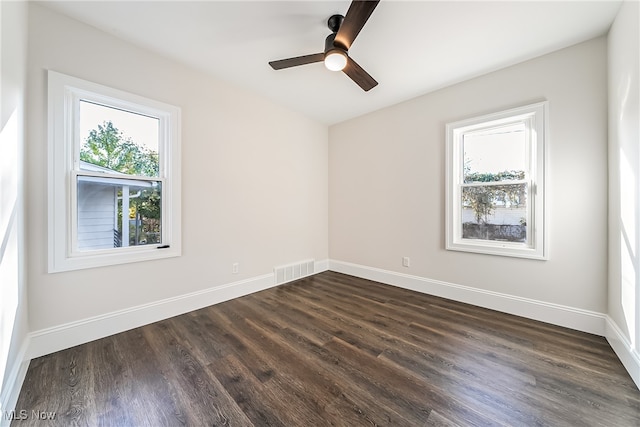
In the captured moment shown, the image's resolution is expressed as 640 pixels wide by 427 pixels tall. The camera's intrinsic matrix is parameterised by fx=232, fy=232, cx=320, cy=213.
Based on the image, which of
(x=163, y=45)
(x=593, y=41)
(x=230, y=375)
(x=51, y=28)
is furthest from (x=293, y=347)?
(x=593, y=41)

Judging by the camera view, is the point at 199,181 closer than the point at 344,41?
No

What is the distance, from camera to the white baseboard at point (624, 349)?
59.2 inches

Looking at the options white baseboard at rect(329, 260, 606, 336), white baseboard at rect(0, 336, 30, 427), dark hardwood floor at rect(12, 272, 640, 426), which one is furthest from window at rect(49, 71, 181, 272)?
white baseboard at rect(329, 260, 606, 336)

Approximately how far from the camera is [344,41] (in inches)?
70.4

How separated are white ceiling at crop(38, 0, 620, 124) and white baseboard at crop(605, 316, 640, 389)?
251cm

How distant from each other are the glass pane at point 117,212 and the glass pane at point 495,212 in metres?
3.60

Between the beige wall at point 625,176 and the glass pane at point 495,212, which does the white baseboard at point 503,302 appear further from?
the glass pane at point 495,212

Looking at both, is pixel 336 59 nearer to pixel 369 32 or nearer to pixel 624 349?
pixel 369 32

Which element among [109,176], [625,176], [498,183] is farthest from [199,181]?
[625,176]

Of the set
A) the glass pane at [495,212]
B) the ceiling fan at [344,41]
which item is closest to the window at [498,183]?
the glass pane at [495,212]

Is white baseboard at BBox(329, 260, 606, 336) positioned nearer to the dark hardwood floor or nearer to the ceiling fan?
the dark hardwood floor

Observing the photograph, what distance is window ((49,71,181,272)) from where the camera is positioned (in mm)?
1882
